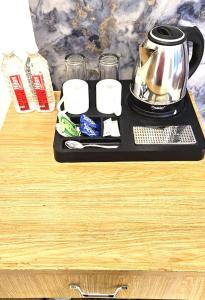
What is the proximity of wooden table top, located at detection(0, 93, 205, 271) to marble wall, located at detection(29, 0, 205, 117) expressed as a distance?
1.05 feet

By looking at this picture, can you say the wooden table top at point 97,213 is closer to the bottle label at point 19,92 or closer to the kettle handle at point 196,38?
the bottle label at point 19,92

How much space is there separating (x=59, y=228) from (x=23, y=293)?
23 cm

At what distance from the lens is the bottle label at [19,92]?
0.78 meters

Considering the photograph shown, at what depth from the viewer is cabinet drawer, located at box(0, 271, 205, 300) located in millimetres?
574

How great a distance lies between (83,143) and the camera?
0.71 metres

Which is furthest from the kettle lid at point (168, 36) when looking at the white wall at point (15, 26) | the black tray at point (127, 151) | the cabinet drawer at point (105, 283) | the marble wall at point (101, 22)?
the cabinet drawer at point (105, 283)

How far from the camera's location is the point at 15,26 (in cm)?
81

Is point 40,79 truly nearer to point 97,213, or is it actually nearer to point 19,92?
point 19,92

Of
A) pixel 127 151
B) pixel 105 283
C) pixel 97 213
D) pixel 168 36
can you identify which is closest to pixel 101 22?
pixel 168 36

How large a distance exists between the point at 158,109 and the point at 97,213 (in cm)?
34

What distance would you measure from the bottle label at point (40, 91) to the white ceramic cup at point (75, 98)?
0.22ft

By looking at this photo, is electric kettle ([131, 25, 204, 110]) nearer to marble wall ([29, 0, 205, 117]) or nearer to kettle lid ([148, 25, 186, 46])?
kettle lid ([148, 25, 186, 46])

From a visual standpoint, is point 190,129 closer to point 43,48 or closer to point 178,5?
point 178,5

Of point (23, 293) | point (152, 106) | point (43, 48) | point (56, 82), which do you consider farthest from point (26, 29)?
point (23, 293)
